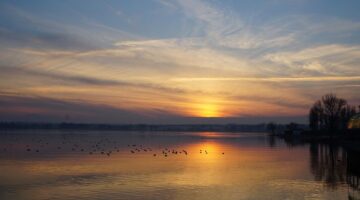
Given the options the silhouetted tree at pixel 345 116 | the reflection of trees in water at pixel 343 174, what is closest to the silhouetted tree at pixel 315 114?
the silhouetted tree at pixel 345 116

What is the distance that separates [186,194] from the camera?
29.4 metres

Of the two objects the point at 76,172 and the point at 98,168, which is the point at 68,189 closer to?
the point at 76,172

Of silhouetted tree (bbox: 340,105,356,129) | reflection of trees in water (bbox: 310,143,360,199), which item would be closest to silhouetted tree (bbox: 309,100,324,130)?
silhouetted tree (bbox: 340,105,356,129)

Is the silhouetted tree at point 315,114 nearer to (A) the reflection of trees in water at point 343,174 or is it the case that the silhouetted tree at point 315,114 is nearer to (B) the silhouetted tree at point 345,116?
(B) the silhouetted tree at point 345,116

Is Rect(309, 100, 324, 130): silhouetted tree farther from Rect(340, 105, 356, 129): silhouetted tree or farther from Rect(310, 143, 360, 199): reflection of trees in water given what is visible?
Rect(310, 143, 360, 199): reflection of trees in water

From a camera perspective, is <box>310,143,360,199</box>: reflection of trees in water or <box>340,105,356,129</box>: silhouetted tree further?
<box>340,105,356,129</box>: silhouetted tree

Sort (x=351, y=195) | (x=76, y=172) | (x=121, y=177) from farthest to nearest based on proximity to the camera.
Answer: (x=76, y=172) < (x=121, y=177) < (x=351, y=195)

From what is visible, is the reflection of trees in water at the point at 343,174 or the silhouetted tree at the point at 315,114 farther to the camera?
the silhouetted tree at the point at 315,114

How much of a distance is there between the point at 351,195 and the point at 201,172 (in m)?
16.0

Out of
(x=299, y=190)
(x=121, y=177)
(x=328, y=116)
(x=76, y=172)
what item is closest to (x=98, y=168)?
(x=76, y=172)

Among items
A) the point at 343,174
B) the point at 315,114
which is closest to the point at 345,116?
the point at 315,114

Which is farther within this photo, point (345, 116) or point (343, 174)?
point (345, 116)

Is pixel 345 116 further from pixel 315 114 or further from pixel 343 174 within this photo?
pixel 343 174

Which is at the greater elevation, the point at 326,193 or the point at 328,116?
the point at 328,116
